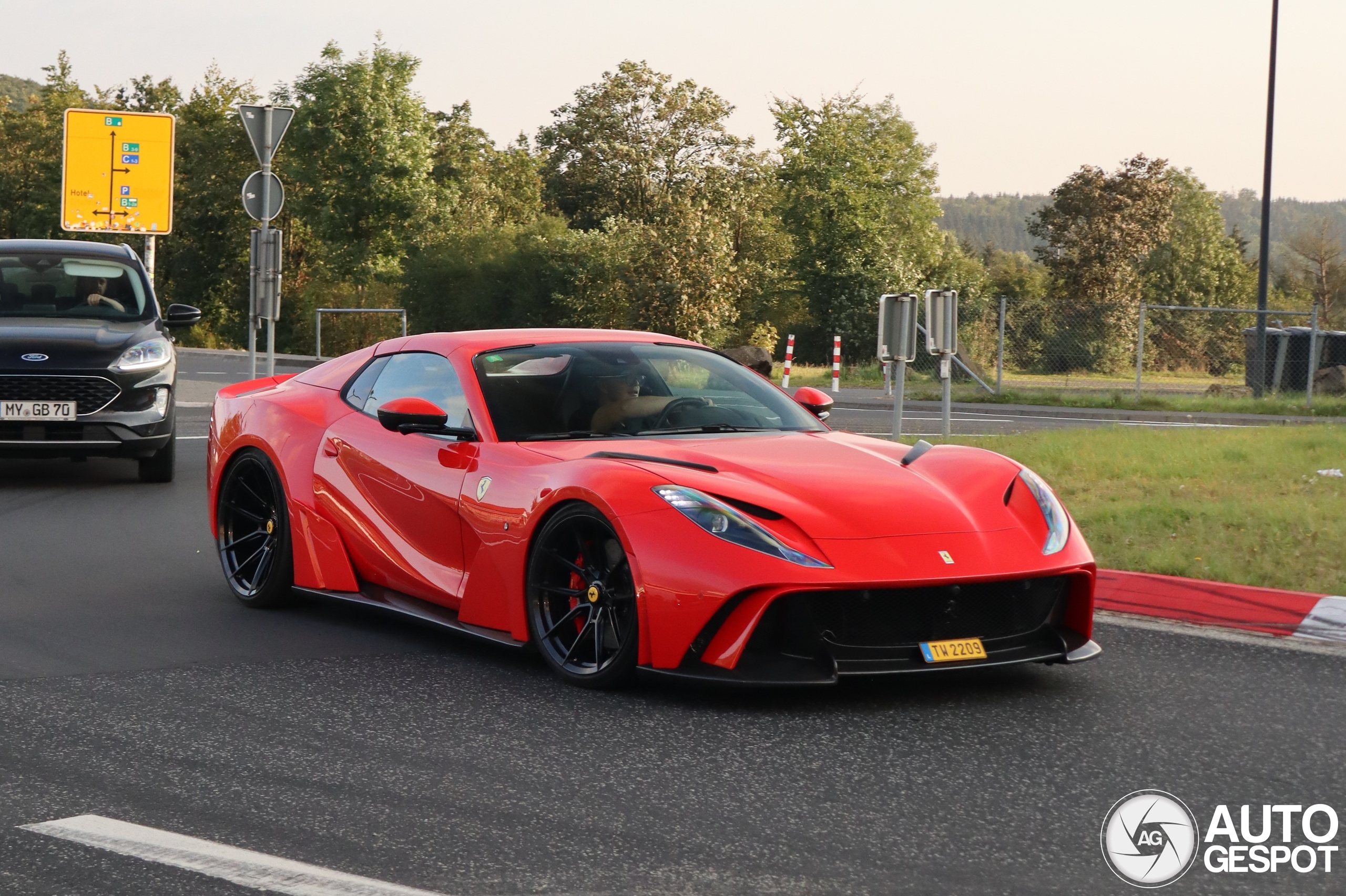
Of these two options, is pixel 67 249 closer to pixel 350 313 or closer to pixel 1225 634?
pixel 1225 634

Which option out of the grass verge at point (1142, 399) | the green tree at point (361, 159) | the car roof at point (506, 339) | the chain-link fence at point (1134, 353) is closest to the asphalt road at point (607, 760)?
the car roof at point (506, 339)

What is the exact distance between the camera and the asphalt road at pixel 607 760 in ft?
11.3

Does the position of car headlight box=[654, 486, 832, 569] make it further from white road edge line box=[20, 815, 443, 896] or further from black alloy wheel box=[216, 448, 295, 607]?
black alloy wheel box=[216, 448, 295, 607]

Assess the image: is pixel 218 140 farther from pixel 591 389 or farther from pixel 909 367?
pixel 591 389

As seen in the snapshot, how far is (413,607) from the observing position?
5.87 m

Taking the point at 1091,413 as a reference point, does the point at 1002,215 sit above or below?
above

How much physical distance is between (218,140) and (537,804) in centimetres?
6228

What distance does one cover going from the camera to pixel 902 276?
1743 inches

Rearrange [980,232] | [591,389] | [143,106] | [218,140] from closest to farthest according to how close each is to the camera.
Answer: [591,389], [218,140], [143,106], [980,232]

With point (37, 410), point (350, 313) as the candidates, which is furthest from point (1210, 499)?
point (350, 313)

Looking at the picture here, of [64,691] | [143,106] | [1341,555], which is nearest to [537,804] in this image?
[64,691]

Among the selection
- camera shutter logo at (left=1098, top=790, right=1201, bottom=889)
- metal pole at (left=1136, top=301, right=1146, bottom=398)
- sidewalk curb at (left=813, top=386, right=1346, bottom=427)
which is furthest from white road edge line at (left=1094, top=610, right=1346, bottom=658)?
metal pole at (left=1136, top=301, right=1146, bottom=398)

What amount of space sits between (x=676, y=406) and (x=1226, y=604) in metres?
2.64

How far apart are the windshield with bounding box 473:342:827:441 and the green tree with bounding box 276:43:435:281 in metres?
48.9
